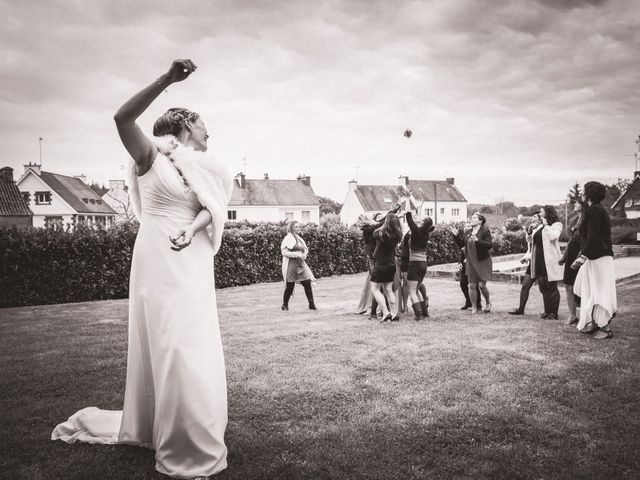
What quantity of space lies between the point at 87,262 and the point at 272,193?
46.0 metres

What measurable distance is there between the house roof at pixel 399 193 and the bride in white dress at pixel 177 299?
53991 mm

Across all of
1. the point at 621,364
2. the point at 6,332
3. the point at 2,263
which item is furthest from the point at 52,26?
the point at 621,364

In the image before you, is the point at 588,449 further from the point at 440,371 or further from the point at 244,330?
the point at 244,330

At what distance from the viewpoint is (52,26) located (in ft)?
38.8

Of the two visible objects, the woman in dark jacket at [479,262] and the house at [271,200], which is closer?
the woman in dark jacket at [479,262]

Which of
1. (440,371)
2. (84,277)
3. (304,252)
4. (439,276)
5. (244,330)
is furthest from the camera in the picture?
(439,276)

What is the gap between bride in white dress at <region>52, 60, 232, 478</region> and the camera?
2873mm

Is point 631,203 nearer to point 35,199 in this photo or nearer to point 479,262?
point 479,262

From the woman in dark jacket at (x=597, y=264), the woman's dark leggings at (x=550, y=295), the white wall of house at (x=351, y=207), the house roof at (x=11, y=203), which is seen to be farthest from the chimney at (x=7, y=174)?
the woman in dark jacket at (x=597, y=264)

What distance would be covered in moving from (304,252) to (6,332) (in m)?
6.09

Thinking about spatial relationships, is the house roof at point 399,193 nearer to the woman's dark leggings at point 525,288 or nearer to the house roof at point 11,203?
the house roof at point 11,203

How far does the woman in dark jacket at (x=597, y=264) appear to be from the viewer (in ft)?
21.4

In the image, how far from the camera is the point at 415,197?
204 ft

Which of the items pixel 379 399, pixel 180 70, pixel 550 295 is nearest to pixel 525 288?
pixel 550 295
